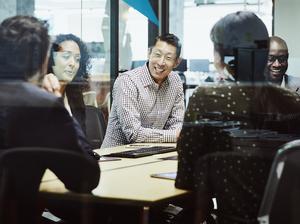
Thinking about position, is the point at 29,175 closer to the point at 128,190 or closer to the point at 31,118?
the point at 31,118

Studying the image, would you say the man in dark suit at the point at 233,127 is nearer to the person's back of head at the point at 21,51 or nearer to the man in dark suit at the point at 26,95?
the man in dark suit at the point at 26,95

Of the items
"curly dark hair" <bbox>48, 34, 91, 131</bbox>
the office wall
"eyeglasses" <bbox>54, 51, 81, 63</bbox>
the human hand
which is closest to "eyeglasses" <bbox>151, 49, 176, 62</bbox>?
the office wall

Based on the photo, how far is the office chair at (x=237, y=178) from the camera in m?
2.14

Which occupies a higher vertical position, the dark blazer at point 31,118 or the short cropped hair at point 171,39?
the short cropped hair at point 171,39

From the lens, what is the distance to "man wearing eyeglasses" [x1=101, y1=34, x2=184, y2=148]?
3598 millimetres

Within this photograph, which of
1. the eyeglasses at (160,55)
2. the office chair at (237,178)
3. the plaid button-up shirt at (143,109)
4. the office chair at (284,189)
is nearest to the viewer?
the office chair at (284,189)

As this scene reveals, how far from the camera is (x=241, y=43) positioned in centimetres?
218

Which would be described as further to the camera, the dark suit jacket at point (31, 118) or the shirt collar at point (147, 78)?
the shirt collar at point (147, 78)

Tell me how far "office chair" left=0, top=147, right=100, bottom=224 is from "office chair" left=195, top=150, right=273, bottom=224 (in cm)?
46

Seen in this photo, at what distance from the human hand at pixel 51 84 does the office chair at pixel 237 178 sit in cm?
60

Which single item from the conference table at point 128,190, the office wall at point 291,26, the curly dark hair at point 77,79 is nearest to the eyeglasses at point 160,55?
the office wall at point 291,26

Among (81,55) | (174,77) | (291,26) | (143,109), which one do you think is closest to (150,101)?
(143,109)

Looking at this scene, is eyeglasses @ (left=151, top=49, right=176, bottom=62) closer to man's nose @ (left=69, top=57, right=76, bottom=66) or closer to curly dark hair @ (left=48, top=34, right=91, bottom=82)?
curly dark hair @ (left=48, top=34, right=91, bottom=82)

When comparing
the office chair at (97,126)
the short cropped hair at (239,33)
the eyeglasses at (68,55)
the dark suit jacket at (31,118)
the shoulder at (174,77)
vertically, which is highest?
the short cropped hair at (239,33)
